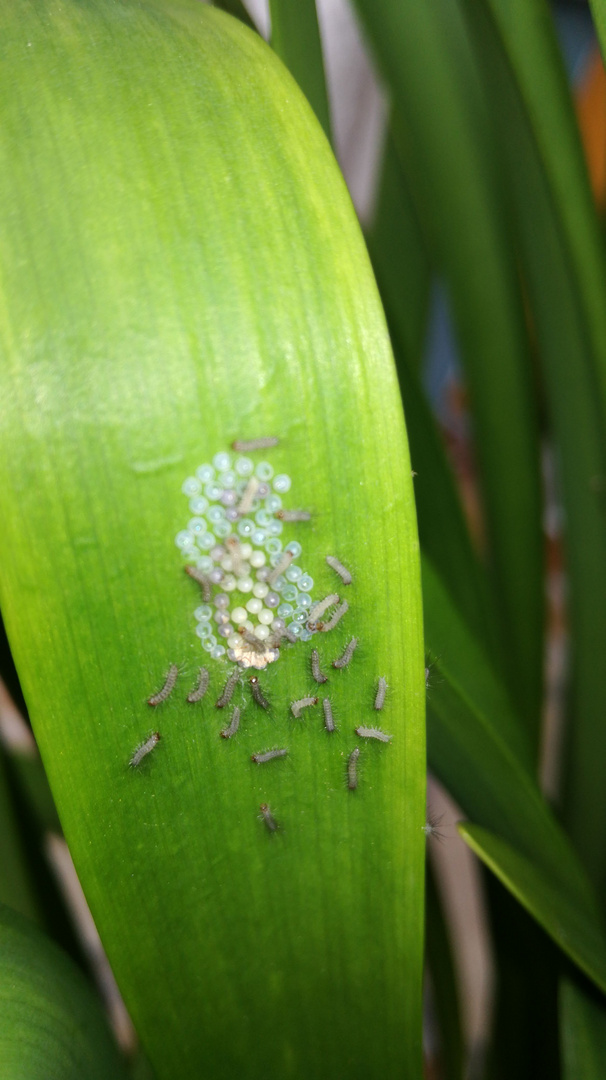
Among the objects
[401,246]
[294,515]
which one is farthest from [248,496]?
[401,246]

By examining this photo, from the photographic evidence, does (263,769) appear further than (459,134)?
No

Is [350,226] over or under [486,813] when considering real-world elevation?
over

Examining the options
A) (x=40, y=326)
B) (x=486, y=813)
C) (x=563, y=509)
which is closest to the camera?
(x=40, y=326)

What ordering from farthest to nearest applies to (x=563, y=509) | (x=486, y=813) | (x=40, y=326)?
(x=563, y=509) → (x=486, y=813) → (x=40, y=326)

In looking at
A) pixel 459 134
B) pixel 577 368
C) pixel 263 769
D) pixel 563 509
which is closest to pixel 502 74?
pixel 459 134

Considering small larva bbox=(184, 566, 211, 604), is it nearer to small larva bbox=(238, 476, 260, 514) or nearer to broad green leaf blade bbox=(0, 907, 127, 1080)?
small larva bbox=(238, 476, 260, 514)

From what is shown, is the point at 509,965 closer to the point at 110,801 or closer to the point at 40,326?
the point at 110,801

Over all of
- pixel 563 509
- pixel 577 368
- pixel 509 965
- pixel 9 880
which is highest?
pixel 577 368
